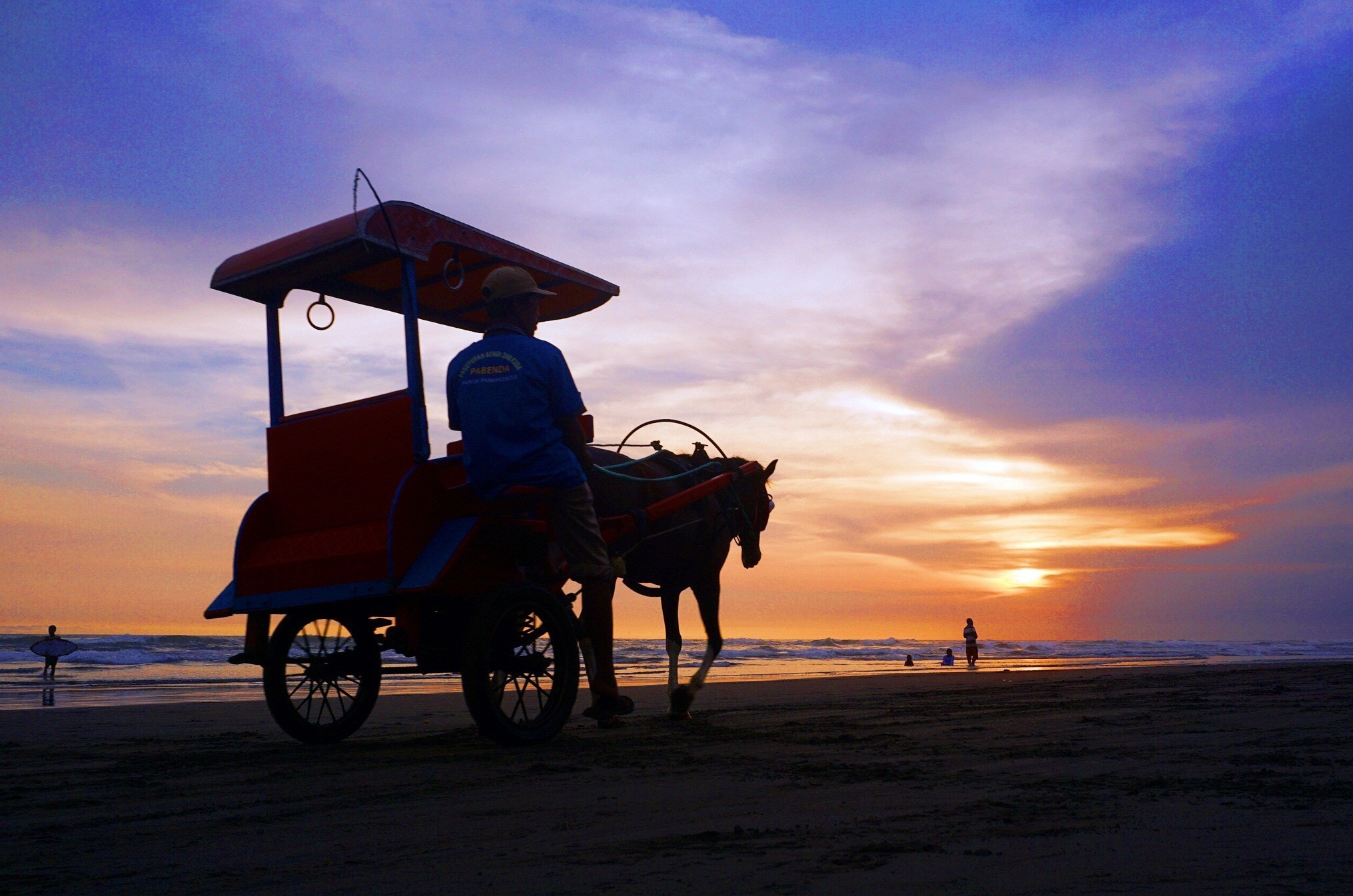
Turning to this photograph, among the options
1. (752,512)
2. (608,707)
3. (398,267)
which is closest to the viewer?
(608,707)

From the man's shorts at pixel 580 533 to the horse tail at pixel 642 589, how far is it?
194 cm

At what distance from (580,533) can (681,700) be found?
226 cm

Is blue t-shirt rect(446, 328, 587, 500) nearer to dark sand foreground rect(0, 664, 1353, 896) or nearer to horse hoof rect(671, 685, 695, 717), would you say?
dark sand foreground rect(0, 664, 1353, 896)

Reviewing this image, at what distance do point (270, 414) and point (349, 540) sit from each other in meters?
1.24

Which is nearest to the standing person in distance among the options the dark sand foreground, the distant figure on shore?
the dark sand foreground

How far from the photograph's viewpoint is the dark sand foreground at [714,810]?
249 centimetres

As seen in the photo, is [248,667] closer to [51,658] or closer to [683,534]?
[51,658]

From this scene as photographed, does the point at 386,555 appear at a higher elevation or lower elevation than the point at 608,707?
higher

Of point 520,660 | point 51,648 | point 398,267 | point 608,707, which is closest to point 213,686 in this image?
point 51,648

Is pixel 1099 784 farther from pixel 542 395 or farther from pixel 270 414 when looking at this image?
pixel 270 414

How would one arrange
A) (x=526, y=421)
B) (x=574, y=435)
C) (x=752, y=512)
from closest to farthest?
(x=526, y=421) < (x=574, y=435) < (x=752, y=512)

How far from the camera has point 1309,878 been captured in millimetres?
2367

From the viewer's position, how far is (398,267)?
6.53 metres

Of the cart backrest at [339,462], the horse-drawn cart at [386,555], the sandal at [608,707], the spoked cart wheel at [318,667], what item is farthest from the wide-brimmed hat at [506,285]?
the sandal at [608,707]
